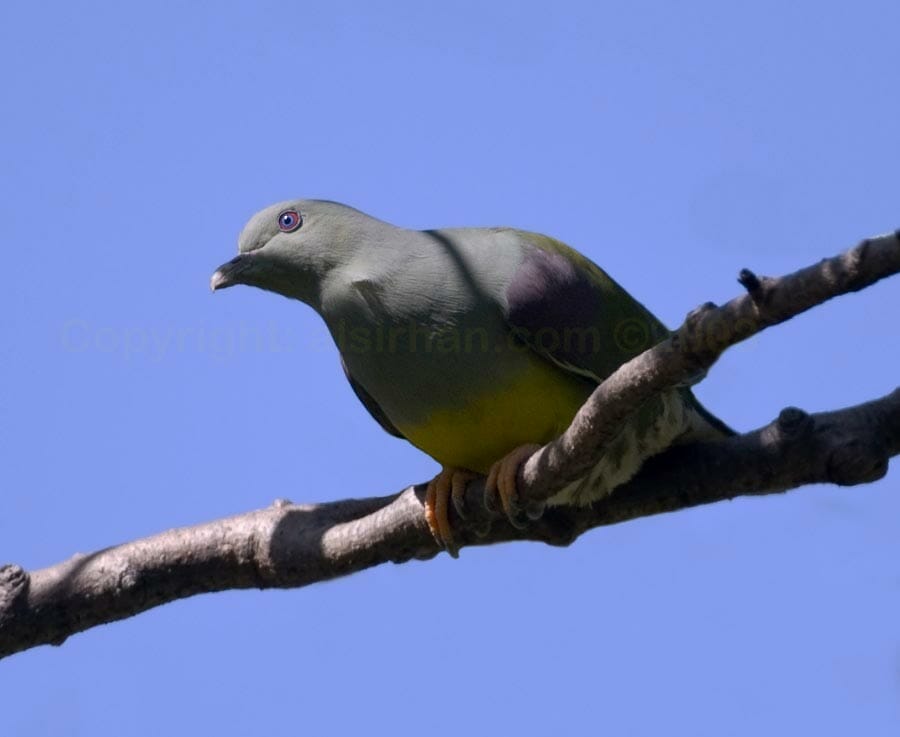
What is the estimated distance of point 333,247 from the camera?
5977mm

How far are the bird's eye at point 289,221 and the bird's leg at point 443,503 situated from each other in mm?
1321

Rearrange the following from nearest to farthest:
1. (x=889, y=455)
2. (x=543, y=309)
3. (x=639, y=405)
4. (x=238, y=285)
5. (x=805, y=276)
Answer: (x=805, y=276), (x=639, y=405), (x=889, y=455), (x=543, y=309), (x=238, y=285)

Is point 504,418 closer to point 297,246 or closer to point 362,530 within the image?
point 362,530

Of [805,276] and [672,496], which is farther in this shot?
[672,496]

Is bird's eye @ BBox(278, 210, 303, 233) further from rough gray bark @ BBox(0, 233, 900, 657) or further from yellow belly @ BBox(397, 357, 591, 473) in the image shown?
rough gray bark @ BBox(0, 233, 900, 657)

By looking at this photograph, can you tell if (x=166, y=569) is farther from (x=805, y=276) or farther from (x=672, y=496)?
(x=805, y=276)

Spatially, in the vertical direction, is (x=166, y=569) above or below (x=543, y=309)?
below

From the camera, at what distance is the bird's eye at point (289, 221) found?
6.09m

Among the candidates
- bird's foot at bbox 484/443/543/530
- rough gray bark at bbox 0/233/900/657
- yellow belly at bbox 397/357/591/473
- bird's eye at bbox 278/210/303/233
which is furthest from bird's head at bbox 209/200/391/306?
bird's foot at bbox 484/443/543/530

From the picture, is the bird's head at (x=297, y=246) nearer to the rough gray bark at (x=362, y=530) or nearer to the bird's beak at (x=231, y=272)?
the bird's beak at (x=231, y=272)

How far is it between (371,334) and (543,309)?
74cm

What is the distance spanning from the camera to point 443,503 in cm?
562

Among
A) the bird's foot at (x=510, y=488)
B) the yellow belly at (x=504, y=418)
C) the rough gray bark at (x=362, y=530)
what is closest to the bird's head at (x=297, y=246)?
the yellow belly at (x=504, y=418)

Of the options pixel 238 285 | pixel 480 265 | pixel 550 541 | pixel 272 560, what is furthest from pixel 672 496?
pixel 238 285
